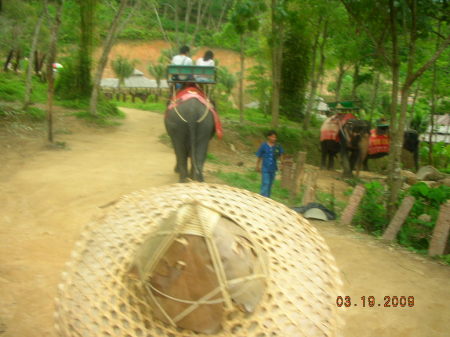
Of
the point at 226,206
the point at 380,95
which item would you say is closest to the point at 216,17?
the point at 380,95

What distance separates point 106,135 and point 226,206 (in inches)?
454

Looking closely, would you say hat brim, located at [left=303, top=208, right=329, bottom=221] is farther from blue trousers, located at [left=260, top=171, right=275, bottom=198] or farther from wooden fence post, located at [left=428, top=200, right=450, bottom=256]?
wooden fence post, located at [left=428, top=200, right=450, bottom=256]

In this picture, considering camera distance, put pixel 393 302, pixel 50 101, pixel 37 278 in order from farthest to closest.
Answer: pixel 50 101 < pixel 393 302 < pixel 37 278

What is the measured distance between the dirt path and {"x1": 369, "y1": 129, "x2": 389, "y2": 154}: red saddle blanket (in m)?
6.08

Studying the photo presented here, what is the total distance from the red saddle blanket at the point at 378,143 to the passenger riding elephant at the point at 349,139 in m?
0.55

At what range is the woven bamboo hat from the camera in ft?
5.34

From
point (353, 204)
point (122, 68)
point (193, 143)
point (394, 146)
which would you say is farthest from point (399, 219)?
point (122, 68)

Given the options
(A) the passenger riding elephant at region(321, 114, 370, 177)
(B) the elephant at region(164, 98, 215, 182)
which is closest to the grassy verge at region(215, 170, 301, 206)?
(B) the elephant at region(164, 98, 215, 182)

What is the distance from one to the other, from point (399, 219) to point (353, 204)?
727mm

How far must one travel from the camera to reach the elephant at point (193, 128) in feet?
22.4

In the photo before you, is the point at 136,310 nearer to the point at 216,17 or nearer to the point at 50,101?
the point at 50,101

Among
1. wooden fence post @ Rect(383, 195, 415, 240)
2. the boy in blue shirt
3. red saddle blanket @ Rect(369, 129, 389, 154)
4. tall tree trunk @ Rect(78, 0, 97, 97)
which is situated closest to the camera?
wooden fence post @ Rect(383, 195, 415, 240)

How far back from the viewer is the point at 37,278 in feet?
13.5

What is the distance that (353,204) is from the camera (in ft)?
21.8
